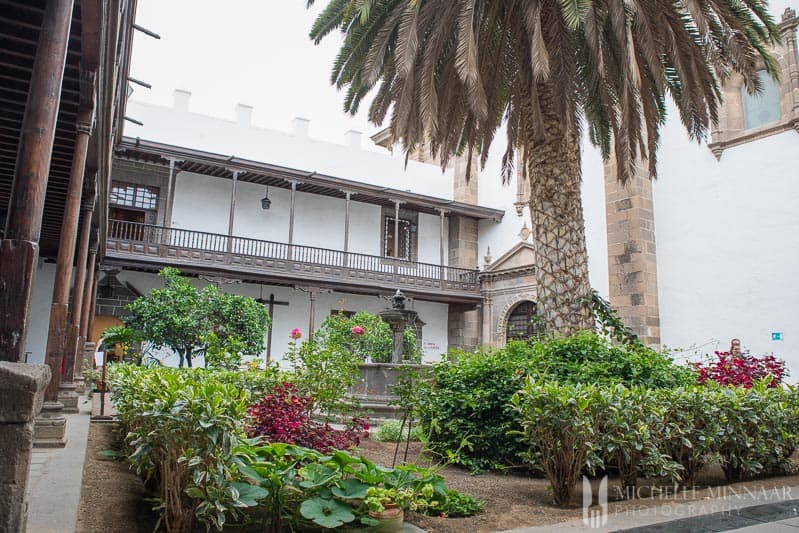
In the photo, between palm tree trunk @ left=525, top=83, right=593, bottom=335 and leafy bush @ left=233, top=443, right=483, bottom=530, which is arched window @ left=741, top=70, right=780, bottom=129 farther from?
leafy bush @ left=233, top=443, right=483, bottom=530

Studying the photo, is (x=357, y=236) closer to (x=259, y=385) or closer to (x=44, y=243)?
(x=44, y=243)

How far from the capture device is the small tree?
1248 centimetres

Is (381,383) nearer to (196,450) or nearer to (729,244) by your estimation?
(196,450)

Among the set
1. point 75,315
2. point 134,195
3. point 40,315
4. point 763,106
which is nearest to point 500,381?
point 75,315

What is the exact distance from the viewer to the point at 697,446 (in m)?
4.68

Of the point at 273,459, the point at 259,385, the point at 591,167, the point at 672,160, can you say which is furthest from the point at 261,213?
the point at 273,459

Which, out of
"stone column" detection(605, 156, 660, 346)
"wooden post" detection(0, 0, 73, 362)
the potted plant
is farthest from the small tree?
"wooden post" detection(0, 0, 73, 362)

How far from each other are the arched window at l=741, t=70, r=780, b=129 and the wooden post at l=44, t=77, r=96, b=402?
44.6 feet

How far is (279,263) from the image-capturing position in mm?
17297

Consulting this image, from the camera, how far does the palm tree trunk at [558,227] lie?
732 cm

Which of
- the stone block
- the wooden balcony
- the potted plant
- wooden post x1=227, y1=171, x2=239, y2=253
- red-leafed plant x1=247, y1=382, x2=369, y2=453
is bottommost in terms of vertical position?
the potted plant

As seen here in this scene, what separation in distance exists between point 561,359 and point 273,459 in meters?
3.45

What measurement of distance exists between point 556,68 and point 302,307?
13731mm

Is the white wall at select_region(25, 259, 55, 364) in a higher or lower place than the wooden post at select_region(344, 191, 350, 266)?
lower
